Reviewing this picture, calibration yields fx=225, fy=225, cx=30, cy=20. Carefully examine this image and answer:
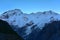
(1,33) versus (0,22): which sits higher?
(0,22)

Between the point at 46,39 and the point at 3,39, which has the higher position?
the point at 46,39

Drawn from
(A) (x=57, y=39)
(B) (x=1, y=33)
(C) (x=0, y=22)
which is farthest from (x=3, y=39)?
(A) (x=57, y=39)

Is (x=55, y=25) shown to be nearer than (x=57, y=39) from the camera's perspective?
No

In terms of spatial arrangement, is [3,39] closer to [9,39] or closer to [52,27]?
[9,39]

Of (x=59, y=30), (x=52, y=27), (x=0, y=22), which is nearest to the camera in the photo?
(x=0, y=22)

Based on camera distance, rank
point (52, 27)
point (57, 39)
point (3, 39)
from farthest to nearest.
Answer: point (52, 27), point (57, 39), point (3, 39)

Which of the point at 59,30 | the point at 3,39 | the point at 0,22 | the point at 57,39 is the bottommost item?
the point at 3,39

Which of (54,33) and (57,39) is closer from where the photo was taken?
(57,39)

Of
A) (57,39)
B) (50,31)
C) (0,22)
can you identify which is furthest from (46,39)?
(0,22)

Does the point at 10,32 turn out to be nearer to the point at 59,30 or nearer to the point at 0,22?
the point at 0,22
